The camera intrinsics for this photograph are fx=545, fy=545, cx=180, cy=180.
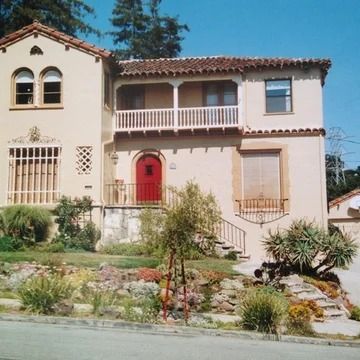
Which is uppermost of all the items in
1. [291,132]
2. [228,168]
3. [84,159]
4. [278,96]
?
[278,96]

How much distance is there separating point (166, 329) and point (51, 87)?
48.1 ft

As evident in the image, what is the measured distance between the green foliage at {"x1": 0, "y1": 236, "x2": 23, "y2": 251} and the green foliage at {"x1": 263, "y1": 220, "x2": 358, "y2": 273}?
8.78 meters

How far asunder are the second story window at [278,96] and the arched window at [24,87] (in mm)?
10165

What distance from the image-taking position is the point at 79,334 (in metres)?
10.4

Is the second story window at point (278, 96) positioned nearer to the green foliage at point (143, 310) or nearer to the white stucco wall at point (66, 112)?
the white stucco wall at point (66, 112)

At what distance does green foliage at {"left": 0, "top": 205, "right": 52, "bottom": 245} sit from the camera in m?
20.0

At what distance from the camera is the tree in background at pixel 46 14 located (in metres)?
34.2

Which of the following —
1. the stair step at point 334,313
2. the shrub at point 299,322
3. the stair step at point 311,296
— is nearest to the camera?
the shrub at point 299,322

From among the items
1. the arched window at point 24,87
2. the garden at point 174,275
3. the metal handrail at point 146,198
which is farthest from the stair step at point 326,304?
the arched window at point 24,87

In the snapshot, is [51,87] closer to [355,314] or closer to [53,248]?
[53,248]

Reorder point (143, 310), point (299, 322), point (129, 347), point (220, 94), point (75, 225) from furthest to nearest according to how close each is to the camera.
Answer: point (220, 94)
point (75, 225)
point (143, 310)
point (299, 322)
point (129, 347)

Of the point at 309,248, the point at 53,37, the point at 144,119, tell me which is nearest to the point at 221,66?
the point at 144,119

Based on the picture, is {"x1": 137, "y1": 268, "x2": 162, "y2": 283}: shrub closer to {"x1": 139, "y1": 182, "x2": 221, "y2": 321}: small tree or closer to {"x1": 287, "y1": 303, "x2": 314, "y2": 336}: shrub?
{"x1": 139, "y1": 182, "x2": 221, "y2": 321}: small tree

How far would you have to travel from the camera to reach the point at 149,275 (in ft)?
50.2
